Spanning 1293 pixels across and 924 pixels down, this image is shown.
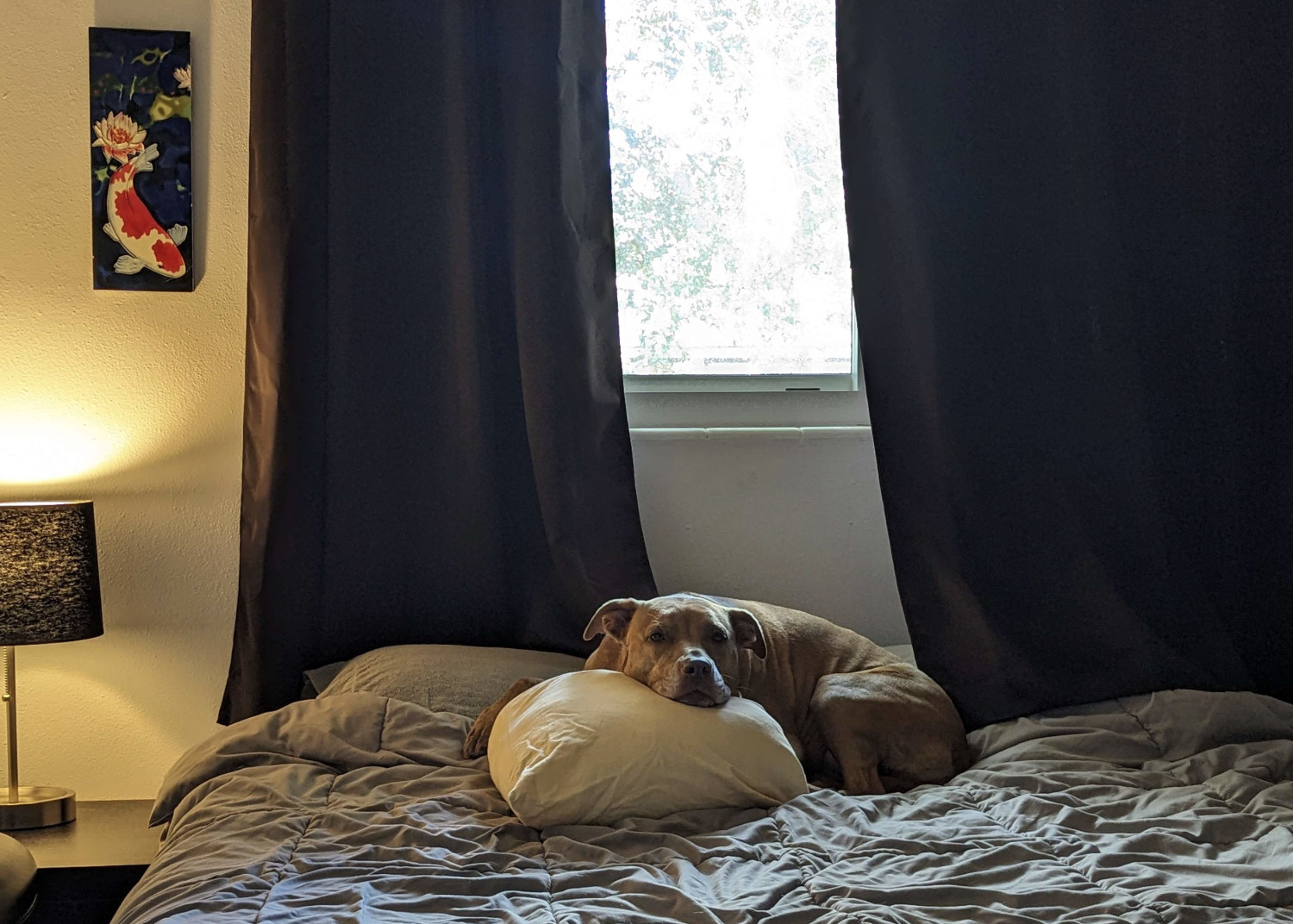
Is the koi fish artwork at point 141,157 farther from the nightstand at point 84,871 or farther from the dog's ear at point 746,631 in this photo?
the dog's ear at point 746,631

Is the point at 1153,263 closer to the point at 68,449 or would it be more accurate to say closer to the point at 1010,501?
the point at 1010,501

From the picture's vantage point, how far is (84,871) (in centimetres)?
219

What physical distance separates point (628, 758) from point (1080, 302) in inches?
66.6

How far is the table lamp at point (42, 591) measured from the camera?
239 centimetres

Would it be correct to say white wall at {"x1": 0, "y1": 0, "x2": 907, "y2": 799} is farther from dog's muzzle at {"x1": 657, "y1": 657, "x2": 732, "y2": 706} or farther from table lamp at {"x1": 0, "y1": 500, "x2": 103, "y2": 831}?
dog's muzzle at {"x1": 657, "y1": 657, "x2": 732, "y2": 706}

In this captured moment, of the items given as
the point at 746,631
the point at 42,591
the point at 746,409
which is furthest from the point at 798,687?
the point at 42,591

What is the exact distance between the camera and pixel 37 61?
279cm

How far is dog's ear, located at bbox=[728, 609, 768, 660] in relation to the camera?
7.88ft

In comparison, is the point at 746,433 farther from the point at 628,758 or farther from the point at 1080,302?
the point at 628,758

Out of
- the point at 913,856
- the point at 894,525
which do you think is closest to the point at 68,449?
the point at 894,525

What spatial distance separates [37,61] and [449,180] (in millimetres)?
1070

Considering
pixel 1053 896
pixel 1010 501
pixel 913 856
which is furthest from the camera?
pixel 1010 501

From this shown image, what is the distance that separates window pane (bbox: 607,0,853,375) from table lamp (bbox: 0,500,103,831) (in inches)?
56.1

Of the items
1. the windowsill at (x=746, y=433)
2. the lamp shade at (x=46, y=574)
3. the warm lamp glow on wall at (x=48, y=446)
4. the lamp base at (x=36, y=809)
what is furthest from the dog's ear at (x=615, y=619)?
the warm lamp glow on wall at (x=48, y=446)
